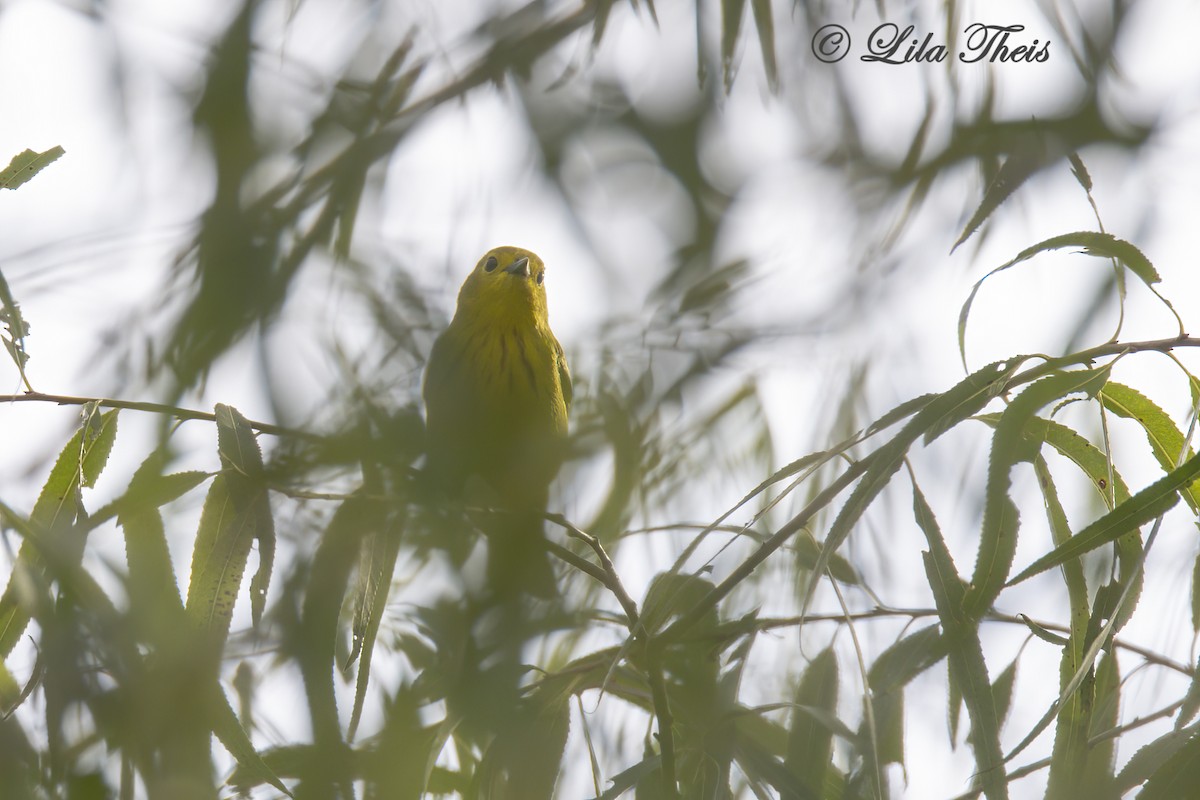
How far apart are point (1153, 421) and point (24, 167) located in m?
1.73

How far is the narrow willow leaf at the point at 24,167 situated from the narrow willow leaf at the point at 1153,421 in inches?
63.6

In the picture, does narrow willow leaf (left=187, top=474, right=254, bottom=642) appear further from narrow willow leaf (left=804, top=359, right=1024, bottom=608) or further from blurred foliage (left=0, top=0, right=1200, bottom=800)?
narrow willow leaf (left=804, top=359, right=1024, bottom=608)

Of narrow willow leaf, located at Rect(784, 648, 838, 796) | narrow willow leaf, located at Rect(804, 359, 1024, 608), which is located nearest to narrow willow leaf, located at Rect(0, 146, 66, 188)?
narrow willow leaf, located at Rect(804, 359, 1024, 608)

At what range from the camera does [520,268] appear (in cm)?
412

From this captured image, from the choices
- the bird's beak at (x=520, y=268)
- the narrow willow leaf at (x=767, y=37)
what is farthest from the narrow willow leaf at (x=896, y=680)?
the bird's beak at (x=520, y=268)

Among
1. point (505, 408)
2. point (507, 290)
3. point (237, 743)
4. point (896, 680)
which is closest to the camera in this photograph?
point (237, 743)

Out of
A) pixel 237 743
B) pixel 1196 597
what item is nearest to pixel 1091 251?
pixel 1196 597

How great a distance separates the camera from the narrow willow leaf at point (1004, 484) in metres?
1.60

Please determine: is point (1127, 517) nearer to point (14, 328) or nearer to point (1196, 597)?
point (1196, 597)

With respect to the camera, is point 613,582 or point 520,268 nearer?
point 613,582

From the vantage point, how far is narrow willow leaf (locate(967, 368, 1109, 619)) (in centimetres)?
160

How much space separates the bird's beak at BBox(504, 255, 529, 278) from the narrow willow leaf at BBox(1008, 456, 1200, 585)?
278cm

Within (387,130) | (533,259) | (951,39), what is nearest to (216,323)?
(387,130)

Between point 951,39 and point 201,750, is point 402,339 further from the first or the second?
point 951,39
